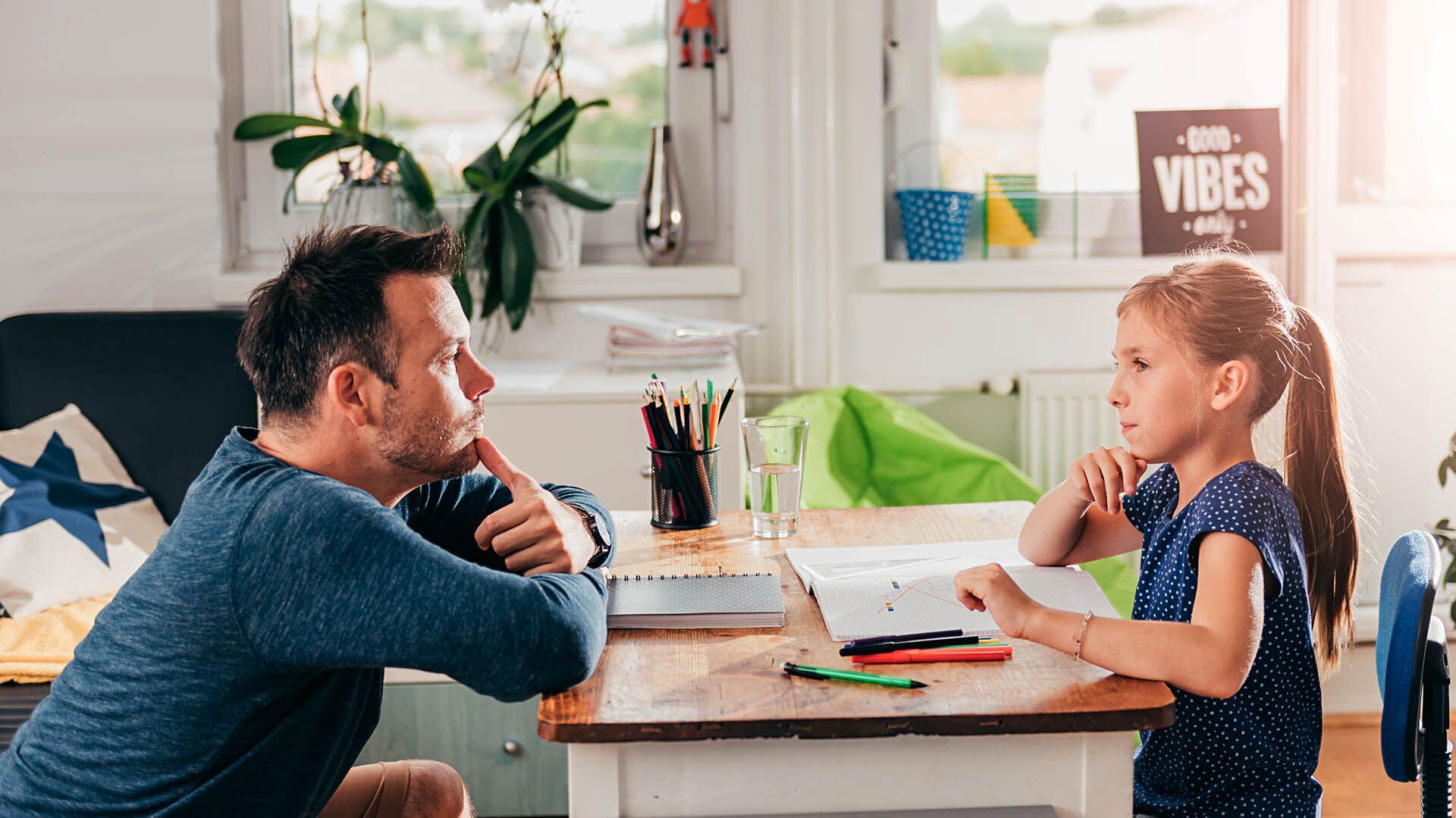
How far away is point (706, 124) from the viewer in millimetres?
2959

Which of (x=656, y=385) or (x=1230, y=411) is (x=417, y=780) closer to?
(x=656, y=385)

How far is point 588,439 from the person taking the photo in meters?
2.36

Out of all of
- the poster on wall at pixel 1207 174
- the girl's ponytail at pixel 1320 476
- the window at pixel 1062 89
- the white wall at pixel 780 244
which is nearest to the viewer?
the girl's ponytail at pixel 1320 476

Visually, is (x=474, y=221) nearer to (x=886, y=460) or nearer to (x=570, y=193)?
(x=570, y=193)

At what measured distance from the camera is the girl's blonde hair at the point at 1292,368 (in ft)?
4.20

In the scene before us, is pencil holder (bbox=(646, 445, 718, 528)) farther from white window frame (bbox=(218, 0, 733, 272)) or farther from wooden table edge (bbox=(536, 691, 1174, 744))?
white window frame (bbox=(218, 0, 733, 272))

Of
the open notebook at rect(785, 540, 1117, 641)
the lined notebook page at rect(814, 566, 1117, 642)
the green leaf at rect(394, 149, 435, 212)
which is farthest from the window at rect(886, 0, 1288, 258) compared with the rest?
the lined notebook page at rect(814, 566, 1117, 642)

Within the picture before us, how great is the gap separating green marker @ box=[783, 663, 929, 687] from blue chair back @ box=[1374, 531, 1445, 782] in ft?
1.78

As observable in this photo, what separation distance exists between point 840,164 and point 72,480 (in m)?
1.71

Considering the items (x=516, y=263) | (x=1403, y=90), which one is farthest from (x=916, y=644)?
(x=1403, y=90)

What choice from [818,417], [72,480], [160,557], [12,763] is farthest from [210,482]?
[818,417]

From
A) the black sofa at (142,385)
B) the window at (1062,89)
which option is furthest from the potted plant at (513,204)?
the window at (1062,89)

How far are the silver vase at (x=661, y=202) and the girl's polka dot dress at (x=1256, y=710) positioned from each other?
1.77 metres

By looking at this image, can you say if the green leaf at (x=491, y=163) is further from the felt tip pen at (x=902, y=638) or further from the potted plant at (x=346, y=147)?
the felt tip pen at (x=902, y=638)
